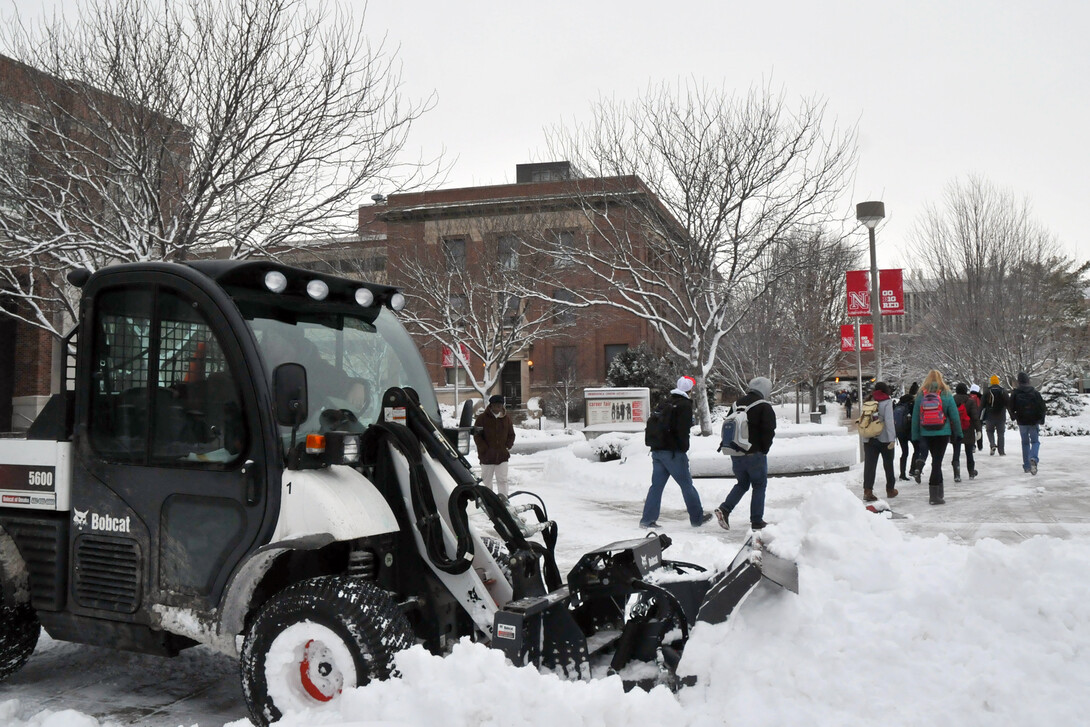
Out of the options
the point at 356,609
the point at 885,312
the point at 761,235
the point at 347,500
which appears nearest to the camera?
the point at 356,609

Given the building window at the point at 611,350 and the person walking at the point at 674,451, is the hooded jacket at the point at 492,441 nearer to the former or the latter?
the person walking at the point at 674,451

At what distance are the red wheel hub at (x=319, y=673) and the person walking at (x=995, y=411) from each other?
17834 millimetres

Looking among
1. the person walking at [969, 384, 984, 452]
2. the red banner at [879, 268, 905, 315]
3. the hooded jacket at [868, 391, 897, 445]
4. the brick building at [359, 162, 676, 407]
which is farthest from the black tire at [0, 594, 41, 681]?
the red banner at [879, 268, 905, 315]

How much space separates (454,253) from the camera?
28.9 metres

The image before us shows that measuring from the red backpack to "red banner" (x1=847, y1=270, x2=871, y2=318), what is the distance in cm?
445

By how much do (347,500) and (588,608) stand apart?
4.44ft

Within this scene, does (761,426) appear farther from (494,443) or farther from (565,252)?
(565,252)

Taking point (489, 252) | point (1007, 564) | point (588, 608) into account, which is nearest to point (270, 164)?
point (588, 608)

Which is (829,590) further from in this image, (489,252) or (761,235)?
(489,252)

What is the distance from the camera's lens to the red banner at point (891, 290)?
16.7m

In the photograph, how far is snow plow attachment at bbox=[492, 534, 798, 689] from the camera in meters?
3.62

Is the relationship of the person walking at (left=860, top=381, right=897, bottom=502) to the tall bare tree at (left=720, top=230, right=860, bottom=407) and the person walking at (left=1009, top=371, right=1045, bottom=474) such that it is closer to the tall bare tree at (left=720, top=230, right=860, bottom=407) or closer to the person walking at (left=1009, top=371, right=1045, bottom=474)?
the person walking at (left=1009, top=371, right=1045, bottom=474)

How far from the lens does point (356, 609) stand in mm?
3535

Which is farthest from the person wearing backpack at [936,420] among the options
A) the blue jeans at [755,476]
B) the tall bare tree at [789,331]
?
the tall bare tree at [789,331]
